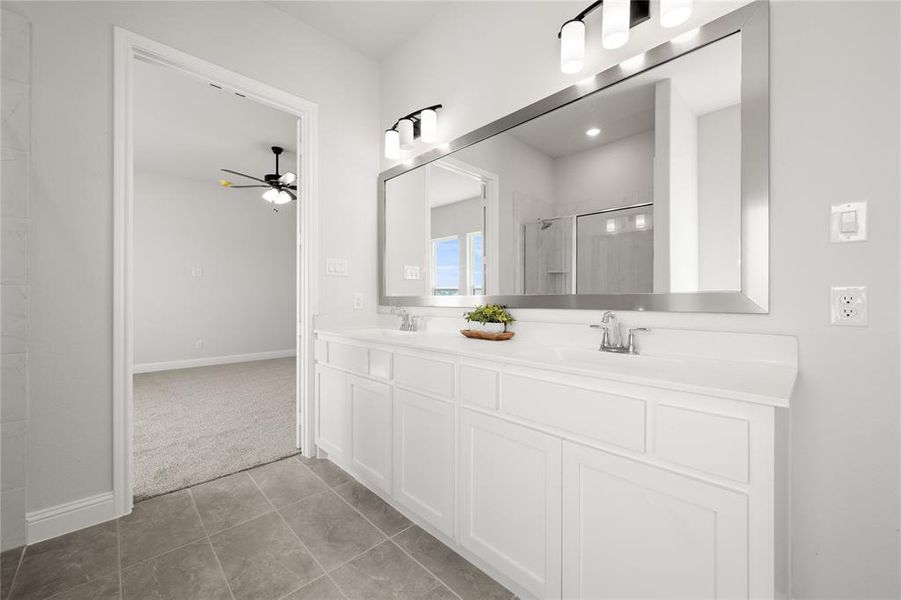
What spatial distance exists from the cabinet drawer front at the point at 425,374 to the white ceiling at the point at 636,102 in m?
1.14

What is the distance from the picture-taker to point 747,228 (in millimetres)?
1262

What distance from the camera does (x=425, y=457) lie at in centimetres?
162

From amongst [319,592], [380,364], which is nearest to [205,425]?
[380,364]

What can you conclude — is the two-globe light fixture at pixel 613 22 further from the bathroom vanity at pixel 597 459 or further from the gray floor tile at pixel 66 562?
the gray floor tile at pixel 66 562

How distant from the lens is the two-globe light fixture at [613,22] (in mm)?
1325

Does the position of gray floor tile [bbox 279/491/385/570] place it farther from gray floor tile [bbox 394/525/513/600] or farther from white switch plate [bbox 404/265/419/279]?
white switch plate [bbox 404/265/419/279]

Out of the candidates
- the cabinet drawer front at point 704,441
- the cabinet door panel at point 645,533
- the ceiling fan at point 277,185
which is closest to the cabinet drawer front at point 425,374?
the cabinet door panel at point 645,533

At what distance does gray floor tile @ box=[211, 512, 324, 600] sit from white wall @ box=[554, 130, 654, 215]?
187 cm

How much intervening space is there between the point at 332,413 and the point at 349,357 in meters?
0.43

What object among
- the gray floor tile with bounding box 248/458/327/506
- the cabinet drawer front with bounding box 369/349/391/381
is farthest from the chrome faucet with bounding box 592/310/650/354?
the gray floor tile with bounding box 248/458/327/506

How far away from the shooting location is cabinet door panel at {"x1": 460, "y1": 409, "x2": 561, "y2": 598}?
1199 mm

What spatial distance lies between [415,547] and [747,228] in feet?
5.75

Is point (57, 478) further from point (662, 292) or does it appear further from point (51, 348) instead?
point (662, 292)

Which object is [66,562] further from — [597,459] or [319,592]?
[597,459]
